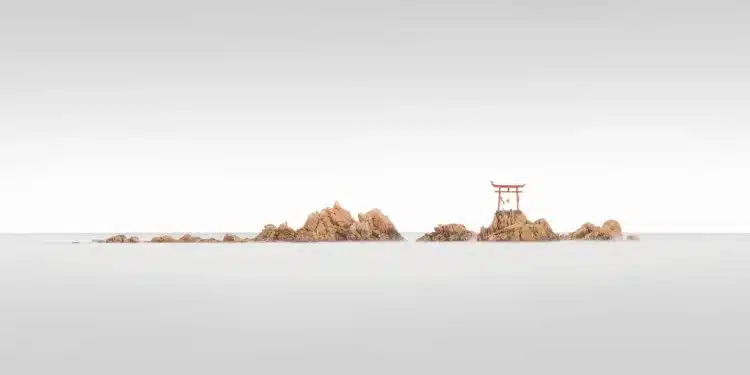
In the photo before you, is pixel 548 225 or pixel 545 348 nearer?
pixel 545 348

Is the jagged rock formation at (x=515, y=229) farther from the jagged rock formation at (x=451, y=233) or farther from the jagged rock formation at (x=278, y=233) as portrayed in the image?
the jagged rock formation at (x=278, y=233)

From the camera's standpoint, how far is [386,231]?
104m

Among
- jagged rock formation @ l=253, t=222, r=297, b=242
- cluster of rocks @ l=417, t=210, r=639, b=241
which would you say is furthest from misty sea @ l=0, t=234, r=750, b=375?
jagged rock formation @ l=253, t=222, r=297, b=242

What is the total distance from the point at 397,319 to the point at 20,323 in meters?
10.2

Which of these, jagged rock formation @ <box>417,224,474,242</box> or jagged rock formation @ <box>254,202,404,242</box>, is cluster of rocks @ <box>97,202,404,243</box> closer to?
jagged rock formation @ <box>254,202,404,242</box>

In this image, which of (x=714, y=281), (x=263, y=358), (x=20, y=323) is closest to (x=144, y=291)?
(x=20, y=323)

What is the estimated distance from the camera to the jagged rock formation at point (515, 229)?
9462cm

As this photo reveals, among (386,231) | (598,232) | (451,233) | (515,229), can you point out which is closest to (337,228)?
(386,231)

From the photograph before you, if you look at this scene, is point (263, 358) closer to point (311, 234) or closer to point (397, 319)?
point (397, 319)

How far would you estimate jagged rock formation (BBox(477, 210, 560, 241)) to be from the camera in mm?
94625

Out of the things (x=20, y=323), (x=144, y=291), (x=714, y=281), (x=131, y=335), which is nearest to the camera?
(x=131, y=335)

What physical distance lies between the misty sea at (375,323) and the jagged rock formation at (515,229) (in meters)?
48.9

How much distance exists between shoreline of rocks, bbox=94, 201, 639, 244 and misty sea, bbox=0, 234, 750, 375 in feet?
167

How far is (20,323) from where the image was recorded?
960 inches
